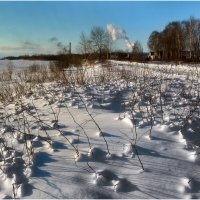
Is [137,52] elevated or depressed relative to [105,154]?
elevated

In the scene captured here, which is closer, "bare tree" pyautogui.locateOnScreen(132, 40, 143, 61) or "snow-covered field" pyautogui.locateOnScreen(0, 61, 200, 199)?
"snow-covered field" pyautogui.locateOnScreen(0, 61, 200, 199)

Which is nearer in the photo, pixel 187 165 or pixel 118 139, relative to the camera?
pixel 187 165

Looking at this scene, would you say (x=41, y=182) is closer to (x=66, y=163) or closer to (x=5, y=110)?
(x=66, y=163)

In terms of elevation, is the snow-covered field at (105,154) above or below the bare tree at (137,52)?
below

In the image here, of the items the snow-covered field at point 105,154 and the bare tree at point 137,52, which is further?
the bare tree at point 137,52

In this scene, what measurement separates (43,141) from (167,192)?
160 centimetres

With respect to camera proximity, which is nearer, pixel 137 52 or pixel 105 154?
pixel 105 154

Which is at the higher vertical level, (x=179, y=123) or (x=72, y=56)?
(x=72, y=56)

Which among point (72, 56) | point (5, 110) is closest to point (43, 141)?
point (5, 110)

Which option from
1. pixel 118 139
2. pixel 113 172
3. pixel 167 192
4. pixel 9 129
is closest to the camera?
pixel 167 192

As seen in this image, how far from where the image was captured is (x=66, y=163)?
A: 3031 millimetres

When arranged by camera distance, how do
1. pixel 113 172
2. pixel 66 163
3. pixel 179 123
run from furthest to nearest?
pixel 179 123
pixel 66 163
pixel 113 172

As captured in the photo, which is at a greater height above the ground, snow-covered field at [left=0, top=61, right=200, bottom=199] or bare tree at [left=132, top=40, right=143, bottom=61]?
bare tree at [left=132, top=40, right=143, bottom=61]

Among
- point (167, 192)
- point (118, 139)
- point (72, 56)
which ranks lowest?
point (167, 192)
